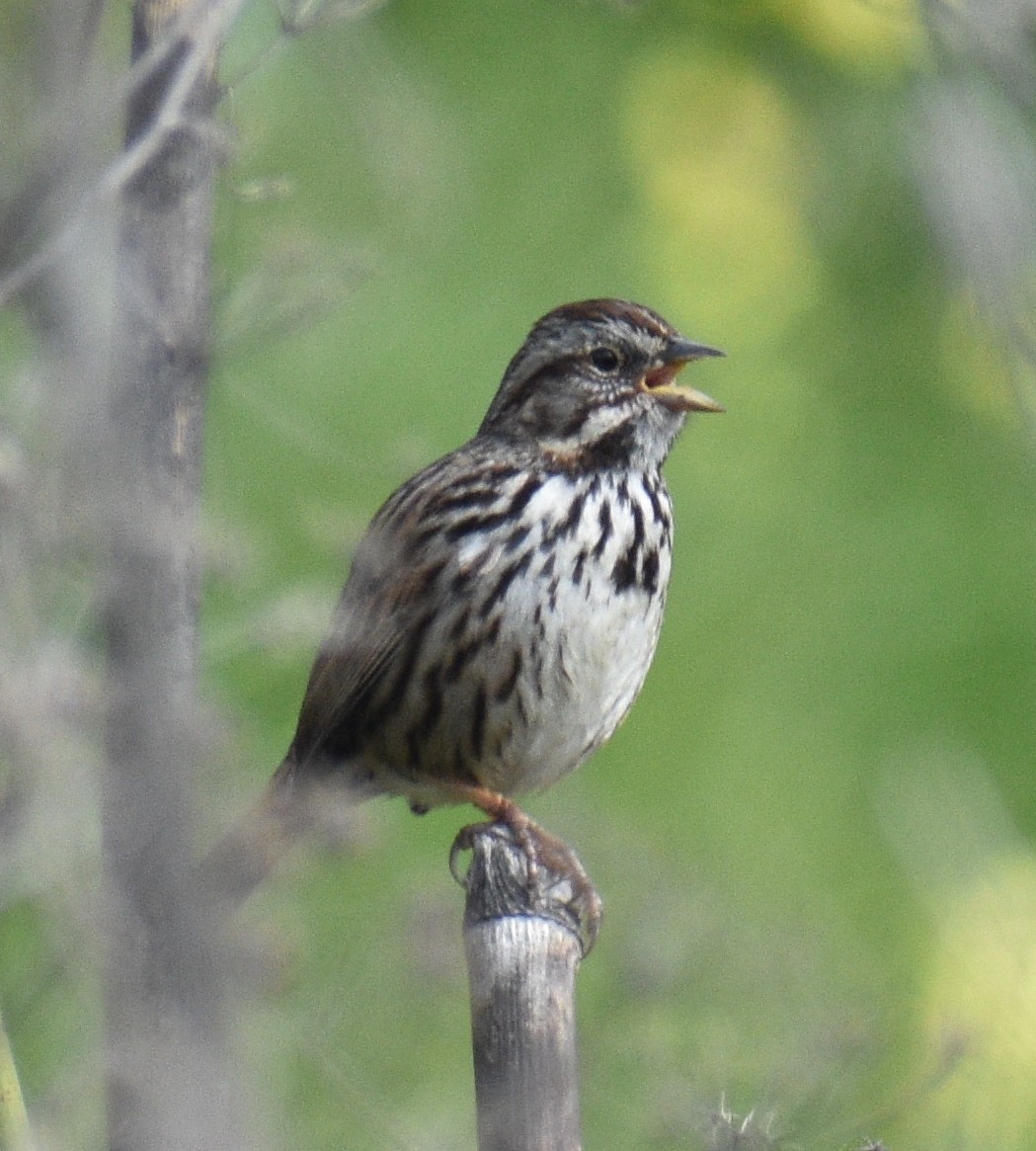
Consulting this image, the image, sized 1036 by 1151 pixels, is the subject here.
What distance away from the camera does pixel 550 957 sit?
3.34 meters

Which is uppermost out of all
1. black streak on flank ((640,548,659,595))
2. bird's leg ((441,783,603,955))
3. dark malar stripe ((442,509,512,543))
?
dark malar stripe ((442,509,512,543))

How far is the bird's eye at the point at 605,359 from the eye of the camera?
5.04 meters

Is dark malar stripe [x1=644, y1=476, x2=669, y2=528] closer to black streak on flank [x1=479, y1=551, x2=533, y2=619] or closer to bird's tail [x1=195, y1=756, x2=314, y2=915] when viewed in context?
black streak on flank [x1=479, y1=551, x2=533, y2=619]

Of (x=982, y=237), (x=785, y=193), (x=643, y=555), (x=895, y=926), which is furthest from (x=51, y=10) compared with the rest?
(x=785, y=193)

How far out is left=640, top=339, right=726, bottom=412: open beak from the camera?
4.94 meters

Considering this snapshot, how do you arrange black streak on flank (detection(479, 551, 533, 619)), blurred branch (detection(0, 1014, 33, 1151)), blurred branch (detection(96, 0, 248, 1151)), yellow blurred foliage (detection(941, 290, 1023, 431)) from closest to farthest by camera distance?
blurred branch (detection(96, 0, 248, 1151)) → blurred branch (detection(0, 1014, 33, 1151)) → black streak on flank (detection(479, 551, 533, 619)) → yellow blurred foliage (detection(941, 290, 1023, 431))

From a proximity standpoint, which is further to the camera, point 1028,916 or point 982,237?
point 1028,916

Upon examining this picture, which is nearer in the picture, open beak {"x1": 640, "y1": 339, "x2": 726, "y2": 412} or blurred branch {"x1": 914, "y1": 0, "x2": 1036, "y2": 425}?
blurred branch {"x1": 914, "y1": 0, "x2": 1036, "y2": 425}

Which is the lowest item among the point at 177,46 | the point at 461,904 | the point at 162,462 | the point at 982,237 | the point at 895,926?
the point at 895,926

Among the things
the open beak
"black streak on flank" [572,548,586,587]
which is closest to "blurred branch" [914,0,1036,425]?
the open beak

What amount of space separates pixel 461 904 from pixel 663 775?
382cm

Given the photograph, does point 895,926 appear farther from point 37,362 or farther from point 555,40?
point 37,362

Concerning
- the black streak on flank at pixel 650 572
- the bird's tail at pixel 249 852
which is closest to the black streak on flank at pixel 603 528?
the black streak on flank at pixel 650 572

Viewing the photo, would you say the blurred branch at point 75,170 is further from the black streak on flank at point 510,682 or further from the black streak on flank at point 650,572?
the black streak on flank at point 650,572
